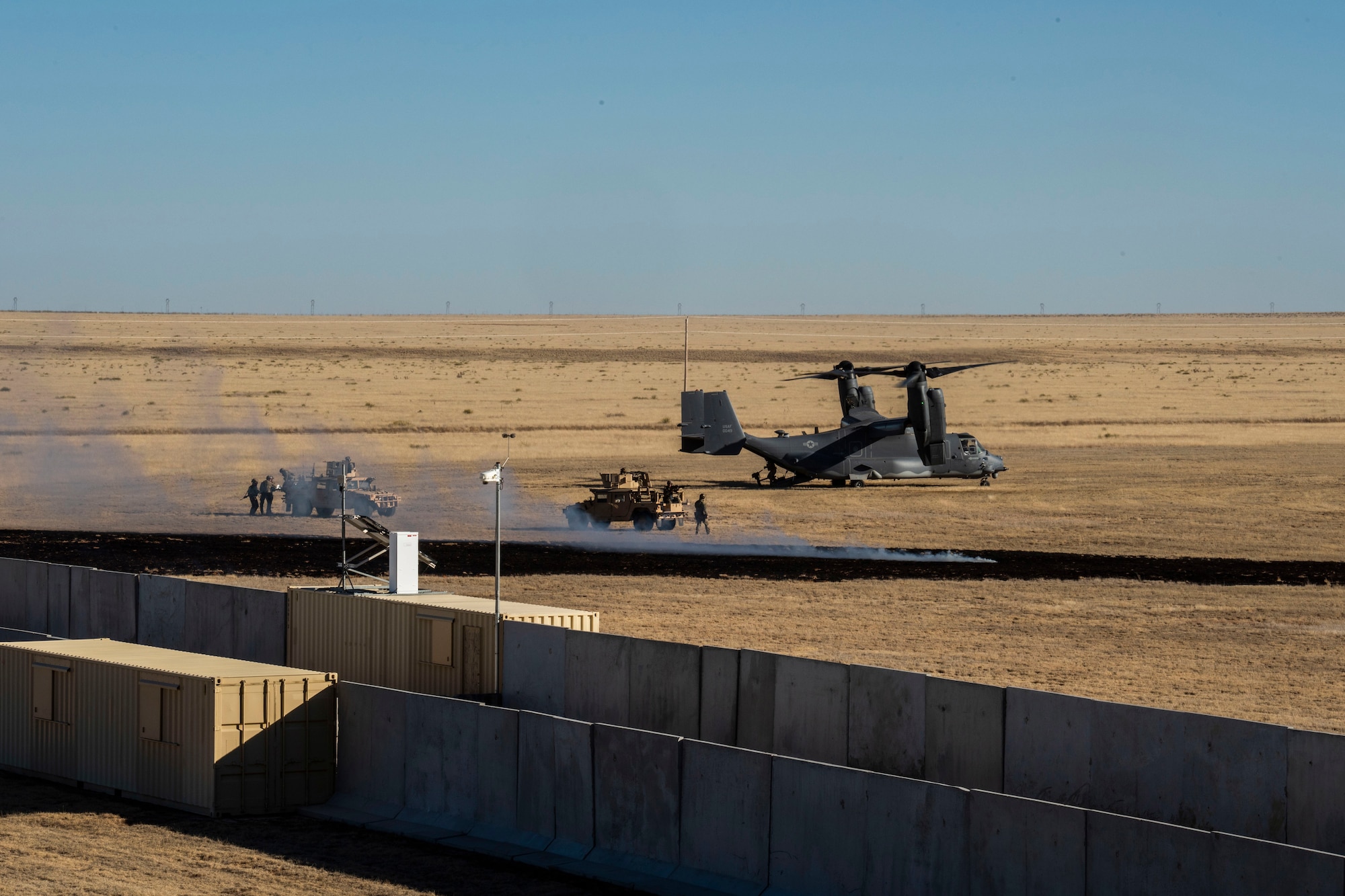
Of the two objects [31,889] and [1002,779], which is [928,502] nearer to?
[1002,779]

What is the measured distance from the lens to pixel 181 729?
22.2 meters

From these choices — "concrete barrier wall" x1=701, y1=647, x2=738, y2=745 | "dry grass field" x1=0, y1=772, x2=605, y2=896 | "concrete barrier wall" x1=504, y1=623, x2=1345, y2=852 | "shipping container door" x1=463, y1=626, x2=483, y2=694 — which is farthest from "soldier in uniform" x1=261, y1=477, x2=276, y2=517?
"concrete barrier wall" x1=701, y1=647, x2=738, y2=745

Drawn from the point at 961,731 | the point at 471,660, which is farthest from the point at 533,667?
the point at 961,731

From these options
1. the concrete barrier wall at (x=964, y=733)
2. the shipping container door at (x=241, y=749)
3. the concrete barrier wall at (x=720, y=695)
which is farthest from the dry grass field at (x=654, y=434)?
the shipping container door at (x=241, y=749)

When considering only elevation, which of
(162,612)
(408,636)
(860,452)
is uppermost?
(860,452)

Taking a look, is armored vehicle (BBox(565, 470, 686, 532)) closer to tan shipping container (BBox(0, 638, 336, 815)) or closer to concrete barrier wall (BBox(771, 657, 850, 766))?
tan shipping container (BBox(0, 638, 336, 815))

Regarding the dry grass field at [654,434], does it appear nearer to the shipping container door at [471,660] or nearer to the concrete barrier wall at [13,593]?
the concrete barrier wall at [13,593]

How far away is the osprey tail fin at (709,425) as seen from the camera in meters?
59.3

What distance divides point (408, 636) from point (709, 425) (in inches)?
1294

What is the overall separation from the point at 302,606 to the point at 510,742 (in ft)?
32.2

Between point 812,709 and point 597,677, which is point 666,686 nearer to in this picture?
point 597,677

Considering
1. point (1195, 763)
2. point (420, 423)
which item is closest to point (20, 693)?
point (1195, 763)

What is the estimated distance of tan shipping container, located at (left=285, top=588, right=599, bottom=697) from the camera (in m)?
26.6

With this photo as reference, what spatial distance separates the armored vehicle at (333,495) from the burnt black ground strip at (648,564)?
5876 mm
